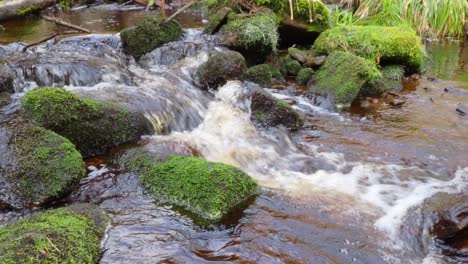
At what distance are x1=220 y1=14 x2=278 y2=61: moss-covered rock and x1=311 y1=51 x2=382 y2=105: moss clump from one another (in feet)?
3.72

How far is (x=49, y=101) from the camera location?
428 centimetres

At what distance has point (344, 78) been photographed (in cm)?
633

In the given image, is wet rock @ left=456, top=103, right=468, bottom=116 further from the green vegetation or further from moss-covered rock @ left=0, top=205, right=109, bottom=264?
moss-covered rock @ left=0, top=205, right=109, bottom=264

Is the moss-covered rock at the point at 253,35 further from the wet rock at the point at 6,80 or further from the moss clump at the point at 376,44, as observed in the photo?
the wet rock at the point at 6,80

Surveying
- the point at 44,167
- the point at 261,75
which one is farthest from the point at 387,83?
the point at 44,167

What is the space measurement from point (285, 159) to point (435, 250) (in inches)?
74.2

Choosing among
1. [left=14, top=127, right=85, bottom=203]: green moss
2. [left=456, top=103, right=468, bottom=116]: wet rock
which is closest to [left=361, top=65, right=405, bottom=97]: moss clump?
[left=456, top=103, right=468, bottom=116]: wet rock

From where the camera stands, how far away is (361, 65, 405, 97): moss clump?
6586 millimetres

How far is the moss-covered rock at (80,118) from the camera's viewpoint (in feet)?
13.9

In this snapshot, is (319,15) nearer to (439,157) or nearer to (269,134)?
(269,134)

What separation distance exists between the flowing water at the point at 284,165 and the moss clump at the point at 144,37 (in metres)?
0.19

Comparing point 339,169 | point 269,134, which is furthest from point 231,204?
point 269,134

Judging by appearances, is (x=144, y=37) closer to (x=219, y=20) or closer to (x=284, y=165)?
(x=219, y=20)

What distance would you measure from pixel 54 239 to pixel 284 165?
2495 mm
